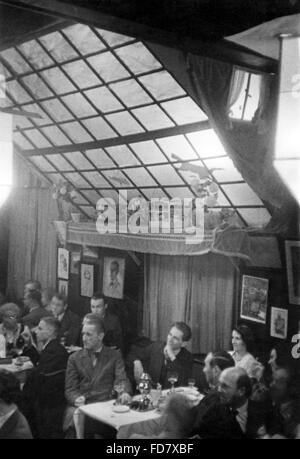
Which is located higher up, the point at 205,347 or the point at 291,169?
the point at 291,169

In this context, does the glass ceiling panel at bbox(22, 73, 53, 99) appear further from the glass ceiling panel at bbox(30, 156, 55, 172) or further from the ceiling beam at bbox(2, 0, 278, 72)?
the ceiling beam at bbox(2, 0, 278, 72)

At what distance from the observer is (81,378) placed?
4.68 m

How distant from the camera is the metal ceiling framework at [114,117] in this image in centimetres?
522

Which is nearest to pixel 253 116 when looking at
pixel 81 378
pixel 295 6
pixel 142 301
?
pixel 295 6

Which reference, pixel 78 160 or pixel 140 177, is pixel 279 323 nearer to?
pixel 140 177

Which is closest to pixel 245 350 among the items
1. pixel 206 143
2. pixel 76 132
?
pixel 206 143

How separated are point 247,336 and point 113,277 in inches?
119

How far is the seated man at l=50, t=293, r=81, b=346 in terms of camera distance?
7.59 m

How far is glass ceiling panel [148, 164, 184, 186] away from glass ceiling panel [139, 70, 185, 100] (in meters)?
1.04

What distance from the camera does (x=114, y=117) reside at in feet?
20.1

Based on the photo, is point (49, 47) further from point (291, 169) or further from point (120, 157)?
point (291, 169)

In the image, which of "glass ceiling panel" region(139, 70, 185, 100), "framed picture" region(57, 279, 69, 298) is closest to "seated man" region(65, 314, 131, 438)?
"glass ceiling panel" region(139, 70, 185, 100)
